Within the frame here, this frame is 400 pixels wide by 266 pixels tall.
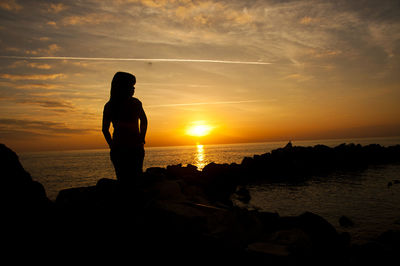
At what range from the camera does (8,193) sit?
4.21 meters

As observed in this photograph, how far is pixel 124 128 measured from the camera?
4602 mm

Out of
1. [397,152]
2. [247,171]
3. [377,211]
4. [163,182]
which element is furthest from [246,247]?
[397,152]

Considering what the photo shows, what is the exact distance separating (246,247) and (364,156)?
44.0 meters

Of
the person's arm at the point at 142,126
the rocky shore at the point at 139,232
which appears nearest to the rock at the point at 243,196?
the rocky shore at the point at 139,232

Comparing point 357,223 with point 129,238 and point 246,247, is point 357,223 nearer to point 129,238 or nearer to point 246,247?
point 246,247

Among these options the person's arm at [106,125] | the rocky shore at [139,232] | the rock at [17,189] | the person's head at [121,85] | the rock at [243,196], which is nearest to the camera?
the rocky shore at [139,232]

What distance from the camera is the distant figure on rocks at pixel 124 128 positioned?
14.8 feet

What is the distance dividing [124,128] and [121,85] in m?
0.82

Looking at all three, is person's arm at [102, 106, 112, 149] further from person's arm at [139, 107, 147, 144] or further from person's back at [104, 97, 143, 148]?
person's arm at [139, 107, 147, 144]

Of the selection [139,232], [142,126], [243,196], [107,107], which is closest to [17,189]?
[107,107]

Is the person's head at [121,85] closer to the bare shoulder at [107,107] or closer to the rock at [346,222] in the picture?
the bare shoulder at [107,107]

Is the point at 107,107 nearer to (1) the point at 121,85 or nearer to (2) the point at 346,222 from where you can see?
(1) the point at 121,85

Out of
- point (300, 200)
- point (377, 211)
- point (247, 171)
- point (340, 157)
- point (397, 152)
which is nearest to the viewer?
point (377, 211)

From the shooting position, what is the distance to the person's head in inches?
175
